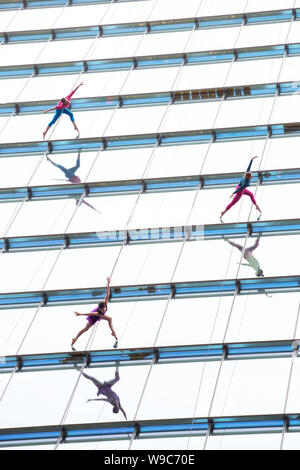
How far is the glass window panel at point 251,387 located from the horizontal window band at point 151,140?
9.75 meters

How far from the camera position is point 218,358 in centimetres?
2305

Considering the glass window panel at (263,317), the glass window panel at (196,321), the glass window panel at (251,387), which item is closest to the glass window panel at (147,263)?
the glass window panel at (196,321)

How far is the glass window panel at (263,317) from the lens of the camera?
23.2m

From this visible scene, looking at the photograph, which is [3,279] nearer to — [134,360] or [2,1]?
[134,360]

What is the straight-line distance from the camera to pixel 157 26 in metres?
37.9

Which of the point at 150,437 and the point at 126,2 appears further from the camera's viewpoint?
the point at 126,2

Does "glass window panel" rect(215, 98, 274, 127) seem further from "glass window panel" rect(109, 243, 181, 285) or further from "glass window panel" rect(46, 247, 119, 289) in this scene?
"glass window panel" rect(46, 247, 119, 289)

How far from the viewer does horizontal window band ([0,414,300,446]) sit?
69.3 ft

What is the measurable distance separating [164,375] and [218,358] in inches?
48.0

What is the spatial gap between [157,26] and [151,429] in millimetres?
19779

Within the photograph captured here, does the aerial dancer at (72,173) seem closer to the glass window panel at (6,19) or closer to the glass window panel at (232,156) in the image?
the glass window panel at (232,156)

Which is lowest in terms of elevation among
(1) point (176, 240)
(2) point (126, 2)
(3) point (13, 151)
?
(1) point (176, 240)
